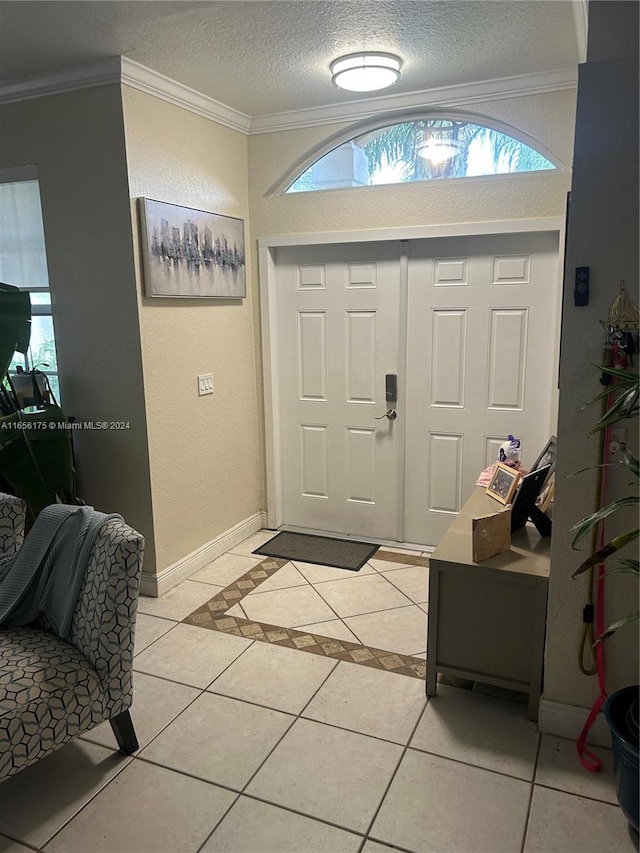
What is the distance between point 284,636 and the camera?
9.61 ft

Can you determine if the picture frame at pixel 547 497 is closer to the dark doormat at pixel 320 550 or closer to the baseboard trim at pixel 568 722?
the baseboard trim at pixel 568 722

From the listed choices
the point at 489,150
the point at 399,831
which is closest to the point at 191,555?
the point at 399,831

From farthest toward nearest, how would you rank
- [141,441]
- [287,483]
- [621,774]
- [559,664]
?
[287,483]
[141,441]
[559,664]
[621,774]

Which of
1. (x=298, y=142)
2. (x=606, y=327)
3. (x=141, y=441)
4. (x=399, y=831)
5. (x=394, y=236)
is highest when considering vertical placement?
(x=298, y=142)

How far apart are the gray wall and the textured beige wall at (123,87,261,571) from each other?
6.72 ft

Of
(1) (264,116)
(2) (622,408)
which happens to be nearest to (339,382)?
(1) (264,116)

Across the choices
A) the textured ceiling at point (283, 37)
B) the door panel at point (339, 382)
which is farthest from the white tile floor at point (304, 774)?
the textured ceiling at point (283, 37)

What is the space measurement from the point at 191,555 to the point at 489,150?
2.82m

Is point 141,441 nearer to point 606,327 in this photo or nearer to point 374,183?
point 374,183

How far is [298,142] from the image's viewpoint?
3.70 metres

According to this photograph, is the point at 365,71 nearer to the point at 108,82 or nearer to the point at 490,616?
the point at 108,82

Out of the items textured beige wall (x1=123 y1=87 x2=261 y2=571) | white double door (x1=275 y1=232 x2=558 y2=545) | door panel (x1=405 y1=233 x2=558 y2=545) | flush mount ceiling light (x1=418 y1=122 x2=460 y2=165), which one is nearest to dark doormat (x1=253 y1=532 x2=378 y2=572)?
white double door (x1=275 y1=232 x2=558 y2=545)

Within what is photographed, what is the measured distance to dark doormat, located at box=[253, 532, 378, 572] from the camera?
12.4 ft

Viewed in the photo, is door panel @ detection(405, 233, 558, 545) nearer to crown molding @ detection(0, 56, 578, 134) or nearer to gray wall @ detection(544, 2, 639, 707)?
crown molding @ detection(0, 56, 578, 134)
